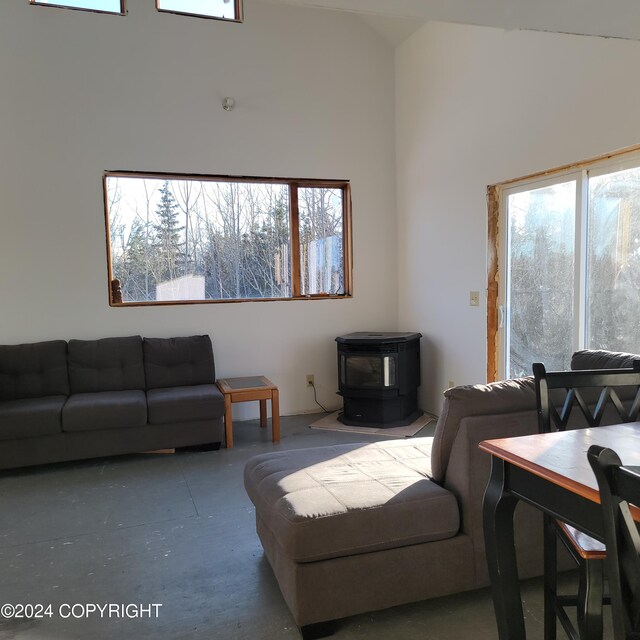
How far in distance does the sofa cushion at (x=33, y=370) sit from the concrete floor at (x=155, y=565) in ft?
2.05

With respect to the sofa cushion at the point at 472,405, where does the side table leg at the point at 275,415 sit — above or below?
below

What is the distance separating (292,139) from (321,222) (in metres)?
0.82

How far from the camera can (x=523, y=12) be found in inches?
79.3

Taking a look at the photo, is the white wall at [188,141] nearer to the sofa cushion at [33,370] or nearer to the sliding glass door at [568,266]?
the sofa cushion at [33,370]

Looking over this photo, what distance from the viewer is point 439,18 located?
2057mm

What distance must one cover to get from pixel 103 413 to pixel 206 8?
3.53 meters

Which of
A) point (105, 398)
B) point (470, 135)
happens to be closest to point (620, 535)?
point (105, 398)

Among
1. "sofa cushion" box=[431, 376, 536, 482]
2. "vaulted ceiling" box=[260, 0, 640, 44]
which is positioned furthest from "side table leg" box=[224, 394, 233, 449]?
"vaulted ceiling" box=[260, 0, 640, 44]

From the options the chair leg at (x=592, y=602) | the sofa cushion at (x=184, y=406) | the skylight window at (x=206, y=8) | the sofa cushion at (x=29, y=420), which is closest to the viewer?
the chair leg at (x=592, y=602)

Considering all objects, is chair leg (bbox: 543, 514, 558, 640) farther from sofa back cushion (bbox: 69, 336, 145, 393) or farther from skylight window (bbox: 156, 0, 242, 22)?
skylight window (bbox: 156, 0, 242, 22)

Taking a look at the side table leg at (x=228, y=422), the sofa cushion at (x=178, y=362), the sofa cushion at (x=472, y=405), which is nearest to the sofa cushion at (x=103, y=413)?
the sofa cushion at (x=178, y=362)

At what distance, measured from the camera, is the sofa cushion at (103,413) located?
3.66 metres

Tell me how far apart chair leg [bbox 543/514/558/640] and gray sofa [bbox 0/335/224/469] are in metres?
2.72

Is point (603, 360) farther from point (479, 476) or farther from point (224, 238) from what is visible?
point (224, 238)
